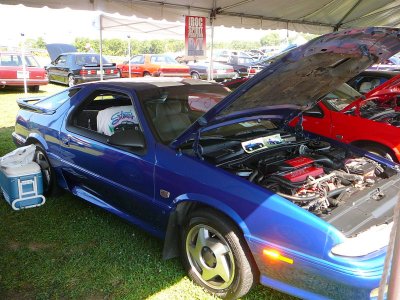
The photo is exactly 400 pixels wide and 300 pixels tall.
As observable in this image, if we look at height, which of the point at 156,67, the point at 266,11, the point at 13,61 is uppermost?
the point at 266,11

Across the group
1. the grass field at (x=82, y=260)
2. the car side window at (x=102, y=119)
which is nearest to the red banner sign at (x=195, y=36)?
the car side window at (x=102, y=119)

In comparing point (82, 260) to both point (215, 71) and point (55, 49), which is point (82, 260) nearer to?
point (215, 71)

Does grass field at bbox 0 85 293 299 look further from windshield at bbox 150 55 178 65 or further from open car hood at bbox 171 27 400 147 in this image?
windshield at bbox 150 55 178 65

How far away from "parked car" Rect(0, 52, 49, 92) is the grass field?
10.1 metres

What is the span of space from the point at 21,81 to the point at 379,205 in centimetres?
1309

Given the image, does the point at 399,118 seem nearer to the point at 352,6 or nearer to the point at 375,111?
the point at 375,111

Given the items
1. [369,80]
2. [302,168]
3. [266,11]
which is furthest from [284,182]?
[266,11]

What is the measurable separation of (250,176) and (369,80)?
4.97 meters

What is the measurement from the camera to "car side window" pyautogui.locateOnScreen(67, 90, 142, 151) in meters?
3.40

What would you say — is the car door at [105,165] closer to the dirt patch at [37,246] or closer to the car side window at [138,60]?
the dirt patch at [37,246]

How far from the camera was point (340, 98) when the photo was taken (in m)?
5.10

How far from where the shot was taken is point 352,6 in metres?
9.56

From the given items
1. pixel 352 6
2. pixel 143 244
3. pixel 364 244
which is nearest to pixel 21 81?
pixel 352 6

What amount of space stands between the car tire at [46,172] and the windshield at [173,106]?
Answer: 160 cm
